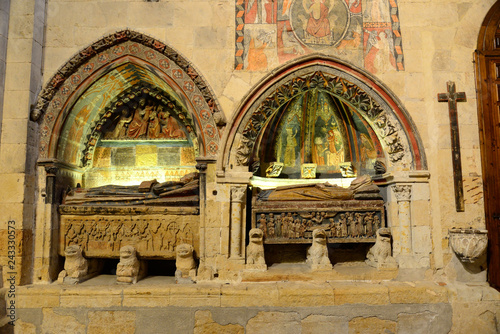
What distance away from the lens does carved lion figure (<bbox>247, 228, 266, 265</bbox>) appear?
4613mm

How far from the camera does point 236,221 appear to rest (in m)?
4.68

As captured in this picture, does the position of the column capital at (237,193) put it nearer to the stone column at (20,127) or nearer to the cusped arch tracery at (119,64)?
the cusped arch tracery at (119,64)

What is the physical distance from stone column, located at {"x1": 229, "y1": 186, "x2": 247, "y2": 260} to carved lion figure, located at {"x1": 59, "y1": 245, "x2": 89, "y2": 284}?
1986 millimetres

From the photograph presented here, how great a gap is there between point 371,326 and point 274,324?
3.77 feet

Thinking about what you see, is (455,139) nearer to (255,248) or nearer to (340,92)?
(340,92)

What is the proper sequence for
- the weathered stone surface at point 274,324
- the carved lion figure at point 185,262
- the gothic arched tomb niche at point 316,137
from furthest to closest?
the gothic arched tomb niche at point 316,137
the carved lion figure at point 185,262
the weathered stone surface at point 274,324

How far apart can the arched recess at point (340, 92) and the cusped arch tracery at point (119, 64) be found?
0.97 ft

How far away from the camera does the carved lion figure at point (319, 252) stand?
4.66 meters

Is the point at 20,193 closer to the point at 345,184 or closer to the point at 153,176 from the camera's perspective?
the point at 153,176

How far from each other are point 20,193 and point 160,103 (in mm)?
2348

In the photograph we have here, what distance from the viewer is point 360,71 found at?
4.84 m

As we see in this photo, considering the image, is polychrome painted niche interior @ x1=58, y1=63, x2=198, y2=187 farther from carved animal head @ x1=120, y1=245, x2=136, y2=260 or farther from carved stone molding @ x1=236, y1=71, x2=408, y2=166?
carved animal head @ x1=120, y1=245, x2=136, y2=260

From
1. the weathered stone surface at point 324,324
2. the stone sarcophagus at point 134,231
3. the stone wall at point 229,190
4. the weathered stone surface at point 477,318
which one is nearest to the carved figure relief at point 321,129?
the stone wall at point 229,190

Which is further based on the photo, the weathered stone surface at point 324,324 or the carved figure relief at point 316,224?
the carved figure relief at point 316,224
